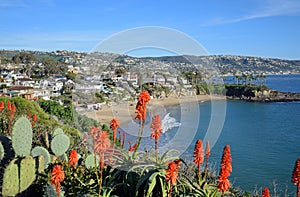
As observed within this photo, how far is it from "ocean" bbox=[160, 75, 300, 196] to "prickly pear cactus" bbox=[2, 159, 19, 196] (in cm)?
193

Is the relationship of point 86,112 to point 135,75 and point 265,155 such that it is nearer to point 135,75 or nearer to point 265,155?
point 135,75

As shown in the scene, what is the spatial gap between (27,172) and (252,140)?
25.1 meters

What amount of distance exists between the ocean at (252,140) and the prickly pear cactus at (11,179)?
1.93 metres

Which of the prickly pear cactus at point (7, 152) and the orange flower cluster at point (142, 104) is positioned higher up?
the orange flower cluster at point (142, 104)

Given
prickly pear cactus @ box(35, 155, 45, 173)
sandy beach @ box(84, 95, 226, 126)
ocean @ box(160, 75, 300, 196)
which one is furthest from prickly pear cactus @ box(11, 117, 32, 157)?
ocean @ box(160, 75, 300, 196)

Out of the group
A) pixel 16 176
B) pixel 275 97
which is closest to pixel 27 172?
pixel 16 176

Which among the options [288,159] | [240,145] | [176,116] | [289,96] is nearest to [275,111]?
[289,96]

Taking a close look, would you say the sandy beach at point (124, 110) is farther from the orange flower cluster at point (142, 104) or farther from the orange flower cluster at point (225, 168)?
the orange flower cluster at point (225, 168)

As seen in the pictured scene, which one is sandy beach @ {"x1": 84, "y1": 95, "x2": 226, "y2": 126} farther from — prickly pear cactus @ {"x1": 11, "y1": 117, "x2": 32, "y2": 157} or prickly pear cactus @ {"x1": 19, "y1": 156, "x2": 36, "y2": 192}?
prickly pear cactus @ {"x1": 19, "y1": 156, "x2": 36, "y2": 192}

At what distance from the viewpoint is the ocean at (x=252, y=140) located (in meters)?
4.65

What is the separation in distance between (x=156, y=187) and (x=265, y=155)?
66.9 feet

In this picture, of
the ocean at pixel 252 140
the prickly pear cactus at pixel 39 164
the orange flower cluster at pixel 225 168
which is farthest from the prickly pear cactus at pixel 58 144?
the orange flower cluster at pixel 225 168

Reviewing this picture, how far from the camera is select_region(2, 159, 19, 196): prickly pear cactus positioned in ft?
12.7

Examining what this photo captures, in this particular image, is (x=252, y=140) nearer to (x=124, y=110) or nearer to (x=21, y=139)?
(x=124, y=110)
